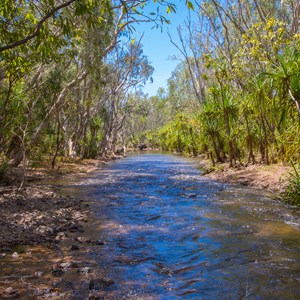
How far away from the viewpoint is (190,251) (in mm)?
5059

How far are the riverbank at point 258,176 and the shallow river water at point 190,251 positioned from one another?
1.24 metres

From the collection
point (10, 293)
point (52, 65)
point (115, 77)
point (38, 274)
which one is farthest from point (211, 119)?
point (115, 77)

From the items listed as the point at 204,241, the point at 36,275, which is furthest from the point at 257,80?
the point at 36,275

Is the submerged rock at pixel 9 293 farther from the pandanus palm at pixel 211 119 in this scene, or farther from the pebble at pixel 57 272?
the pandanus palm at pixel 211 119

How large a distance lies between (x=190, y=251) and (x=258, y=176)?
763 cm

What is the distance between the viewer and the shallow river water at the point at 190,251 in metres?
3.75

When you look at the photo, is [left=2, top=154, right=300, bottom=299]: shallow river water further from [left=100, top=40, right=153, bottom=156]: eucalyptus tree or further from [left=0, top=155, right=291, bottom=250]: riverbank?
[left=100, top=40, right=153, bottom=156]: eucalyptus tree

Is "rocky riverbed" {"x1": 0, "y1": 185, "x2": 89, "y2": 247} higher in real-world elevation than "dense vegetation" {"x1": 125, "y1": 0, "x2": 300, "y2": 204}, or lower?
lower

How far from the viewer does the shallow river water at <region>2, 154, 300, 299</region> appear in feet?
12.3

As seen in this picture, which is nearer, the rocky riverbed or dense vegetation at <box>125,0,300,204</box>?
the rocky riverbed

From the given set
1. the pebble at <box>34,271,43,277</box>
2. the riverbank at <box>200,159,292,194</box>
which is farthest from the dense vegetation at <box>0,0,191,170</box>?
the riverbank at <box>200,159,292,194</box>

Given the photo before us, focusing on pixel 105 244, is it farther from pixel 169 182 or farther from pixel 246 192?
pixel 169 182

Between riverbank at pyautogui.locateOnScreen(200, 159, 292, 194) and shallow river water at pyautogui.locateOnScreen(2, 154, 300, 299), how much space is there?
4.06ft

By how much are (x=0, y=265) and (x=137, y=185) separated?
27.4 ft
